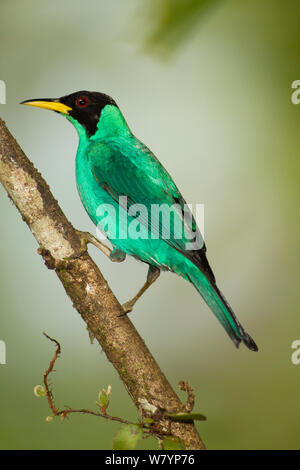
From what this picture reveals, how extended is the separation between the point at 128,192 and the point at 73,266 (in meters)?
0.72

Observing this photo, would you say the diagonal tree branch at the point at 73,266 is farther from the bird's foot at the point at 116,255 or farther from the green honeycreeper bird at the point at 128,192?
the bird's foot at the point at 116,255

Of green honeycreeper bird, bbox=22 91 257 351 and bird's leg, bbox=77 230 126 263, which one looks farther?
bird's leg, bbox=77 230 126 263

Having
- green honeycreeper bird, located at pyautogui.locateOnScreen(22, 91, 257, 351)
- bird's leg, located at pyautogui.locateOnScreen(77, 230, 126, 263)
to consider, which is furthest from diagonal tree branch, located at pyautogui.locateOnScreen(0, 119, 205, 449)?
bird's leg, located at pyautogui.locateOnScreen(77, 230, 126, 263)

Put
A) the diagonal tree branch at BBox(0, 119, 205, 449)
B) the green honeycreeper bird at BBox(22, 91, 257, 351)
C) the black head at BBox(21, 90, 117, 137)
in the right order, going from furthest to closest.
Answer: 1. the black head at BBox(21, 90, 117, 137)
2. the green honeycreeper bird at BBox(22, 91, 257, 351)
3. the diagonal tree branch at BBox(0, 119, 205, 449)

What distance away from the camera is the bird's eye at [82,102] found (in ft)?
11.7

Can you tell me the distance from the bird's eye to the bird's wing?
1.20ft

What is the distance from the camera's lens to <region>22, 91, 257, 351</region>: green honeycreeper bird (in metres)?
2.94

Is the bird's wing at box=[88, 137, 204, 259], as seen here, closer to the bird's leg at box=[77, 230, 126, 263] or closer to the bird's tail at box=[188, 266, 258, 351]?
the bird's tail at box=[188, 266, 258, 351]

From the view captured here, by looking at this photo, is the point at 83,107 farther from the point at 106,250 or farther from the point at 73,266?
the point at 73,266

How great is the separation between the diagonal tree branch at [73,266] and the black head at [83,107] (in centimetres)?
93

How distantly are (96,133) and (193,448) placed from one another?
215cm

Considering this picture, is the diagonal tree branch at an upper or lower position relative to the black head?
lower

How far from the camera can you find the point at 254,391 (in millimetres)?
4531

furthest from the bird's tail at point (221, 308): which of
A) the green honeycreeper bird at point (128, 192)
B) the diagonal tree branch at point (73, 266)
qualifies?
the diagonal tree branch at point (73, 266)
